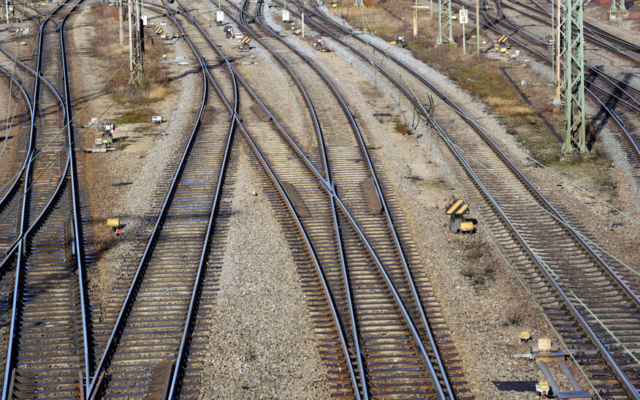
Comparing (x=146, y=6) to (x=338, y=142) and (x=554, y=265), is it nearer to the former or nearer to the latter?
(x=338, y=142)

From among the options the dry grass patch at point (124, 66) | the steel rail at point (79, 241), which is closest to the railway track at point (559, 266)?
the steel rail at point (79, 241)

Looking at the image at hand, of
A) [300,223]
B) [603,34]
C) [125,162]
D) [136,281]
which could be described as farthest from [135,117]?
[603,34]

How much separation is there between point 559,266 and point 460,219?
2395 millimetres

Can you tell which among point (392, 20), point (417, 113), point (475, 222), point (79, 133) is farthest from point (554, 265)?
point (392, 20)

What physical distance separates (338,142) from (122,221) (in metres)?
7.06

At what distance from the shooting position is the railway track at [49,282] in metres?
10.4

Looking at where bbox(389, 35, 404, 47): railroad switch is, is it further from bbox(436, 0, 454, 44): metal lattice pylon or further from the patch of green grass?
the patch of green grass

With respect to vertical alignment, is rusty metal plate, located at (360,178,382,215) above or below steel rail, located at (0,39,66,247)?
below

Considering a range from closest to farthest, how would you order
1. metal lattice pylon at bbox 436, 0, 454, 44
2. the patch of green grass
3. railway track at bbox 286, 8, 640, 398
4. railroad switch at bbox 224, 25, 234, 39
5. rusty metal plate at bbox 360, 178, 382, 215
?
railway track at bbox 286, 8, 640, 398
rusty metal plate at bbox 360, 178, 382, 215
the patch of green grass
metal lattice pylon at bbox 436, 0, 454, 44
railroad switch at bbox 224, 25, 234, 39

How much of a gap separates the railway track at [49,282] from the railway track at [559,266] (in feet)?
22.8

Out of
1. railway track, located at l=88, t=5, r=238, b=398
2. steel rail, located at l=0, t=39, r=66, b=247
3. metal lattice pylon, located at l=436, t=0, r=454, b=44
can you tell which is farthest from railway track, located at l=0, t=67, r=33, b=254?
metal lattice pylon, located at l=436, t=0, r=454, b=44

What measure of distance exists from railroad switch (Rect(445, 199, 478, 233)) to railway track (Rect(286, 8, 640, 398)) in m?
0.44

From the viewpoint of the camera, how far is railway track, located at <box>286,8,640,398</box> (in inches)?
413

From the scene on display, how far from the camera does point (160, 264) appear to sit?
44.7 feet
